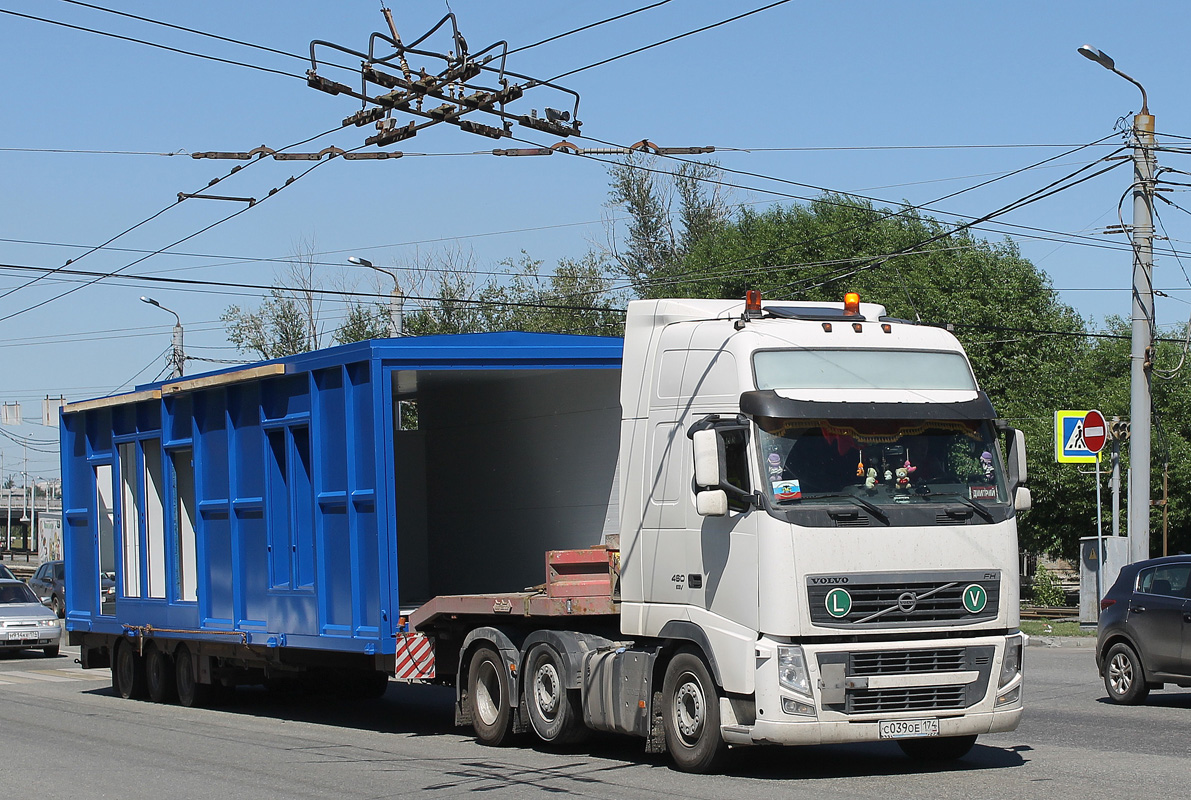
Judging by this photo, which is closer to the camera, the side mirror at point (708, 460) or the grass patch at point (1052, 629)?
the side mirror at point (708, 460)

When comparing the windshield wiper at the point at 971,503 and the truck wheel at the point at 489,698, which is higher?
the windshield wiper at the point at 971,503

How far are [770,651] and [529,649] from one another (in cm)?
302

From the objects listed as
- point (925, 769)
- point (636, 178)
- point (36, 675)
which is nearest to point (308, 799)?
point (925, 769)

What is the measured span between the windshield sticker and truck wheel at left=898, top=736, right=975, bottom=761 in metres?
2.24

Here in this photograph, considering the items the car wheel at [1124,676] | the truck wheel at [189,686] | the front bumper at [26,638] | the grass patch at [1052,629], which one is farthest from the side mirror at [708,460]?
the front bumper at [26,638]

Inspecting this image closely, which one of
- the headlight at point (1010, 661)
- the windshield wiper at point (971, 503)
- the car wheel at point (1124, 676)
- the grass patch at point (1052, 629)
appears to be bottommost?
the grass patch at point (1052, 629)

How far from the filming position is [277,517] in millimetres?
14336

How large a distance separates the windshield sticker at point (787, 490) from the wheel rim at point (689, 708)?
149 centimetres

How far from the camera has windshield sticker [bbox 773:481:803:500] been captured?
9.51 meters

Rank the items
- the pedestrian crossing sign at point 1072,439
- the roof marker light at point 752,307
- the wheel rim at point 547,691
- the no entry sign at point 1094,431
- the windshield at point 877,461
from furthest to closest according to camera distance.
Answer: the pedestrian crossing sign at point 1072,439, the no entry sign at point 1094,431, the wheel rim at point 547,691, the roof marker light at point 752,307, the windshield at point 877,461

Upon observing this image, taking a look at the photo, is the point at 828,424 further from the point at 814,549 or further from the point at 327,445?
the point at 327,445

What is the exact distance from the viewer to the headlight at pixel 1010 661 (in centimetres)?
984

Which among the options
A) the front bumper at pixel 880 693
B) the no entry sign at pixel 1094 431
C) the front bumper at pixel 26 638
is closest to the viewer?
the front bumper at pixel 880 693

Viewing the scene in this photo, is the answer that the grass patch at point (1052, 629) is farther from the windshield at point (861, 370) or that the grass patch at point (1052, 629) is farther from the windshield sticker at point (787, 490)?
the windshield sticker at point (787, 490)
